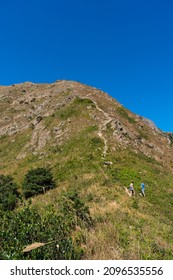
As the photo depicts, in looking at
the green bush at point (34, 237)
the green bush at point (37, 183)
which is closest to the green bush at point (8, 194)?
the green bush at point (37, 183)

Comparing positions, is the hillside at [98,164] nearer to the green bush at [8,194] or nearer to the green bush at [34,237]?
the green bush at [34,237]

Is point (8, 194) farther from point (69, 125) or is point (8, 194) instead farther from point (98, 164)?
point (69, 125)

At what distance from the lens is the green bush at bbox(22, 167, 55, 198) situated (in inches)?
1069

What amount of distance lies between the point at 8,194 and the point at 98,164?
37.2 ft

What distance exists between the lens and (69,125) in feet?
155

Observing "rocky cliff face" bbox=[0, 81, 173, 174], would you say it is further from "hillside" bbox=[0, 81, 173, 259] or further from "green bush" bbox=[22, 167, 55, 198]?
"green bush" bbox=[22, 167, 55, 198]

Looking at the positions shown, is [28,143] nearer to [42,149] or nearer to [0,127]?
[42,149]

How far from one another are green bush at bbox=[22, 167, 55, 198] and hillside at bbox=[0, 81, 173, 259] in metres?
1.20

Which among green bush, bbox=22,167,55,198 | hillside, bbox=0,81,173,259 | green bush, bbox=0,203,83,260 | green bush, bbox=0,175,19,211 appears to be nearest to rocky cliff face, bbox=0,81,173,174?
hillside, bbox=0,81,173,259

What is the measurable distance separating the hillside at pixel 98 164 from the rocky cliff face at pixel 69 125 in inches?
6.2

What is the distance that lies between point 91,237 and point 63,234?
149 cm

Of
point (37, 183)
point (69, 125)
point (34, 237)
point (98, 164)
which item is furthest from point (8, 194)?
point (69, 125)

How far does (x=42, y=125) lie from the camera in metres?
54.4
